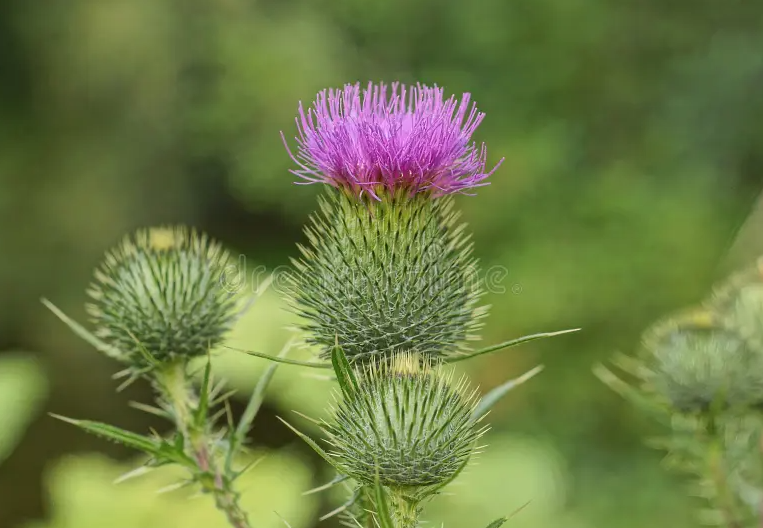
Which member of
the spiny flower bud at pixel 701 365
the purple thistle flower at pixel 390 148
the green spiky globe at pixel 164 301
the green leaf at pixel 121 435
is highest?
the purple thistle flower at pixel 390 148

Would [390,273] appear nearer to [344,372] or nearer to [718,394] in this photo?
[344,372]

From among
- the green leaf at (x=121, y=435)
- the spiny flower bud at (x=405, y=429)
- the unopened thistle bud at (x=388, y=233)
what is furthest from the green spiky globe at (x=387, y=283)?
the green leaf at (x=121, y=435)

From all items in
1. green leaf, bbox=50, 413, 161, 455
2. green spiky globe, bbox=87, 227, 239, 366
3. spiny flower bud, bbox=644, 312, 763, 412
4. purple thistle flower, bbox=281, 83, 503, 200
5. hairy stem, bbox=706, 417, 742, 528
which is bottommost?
A: hairy stem, bbox=706, 417, 742, 528

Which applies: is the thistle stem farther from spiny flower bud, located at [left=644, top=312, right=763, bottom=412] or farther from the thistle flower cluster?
spiny flower bud, located at [left=644, top=312, right=763, bottom=412]

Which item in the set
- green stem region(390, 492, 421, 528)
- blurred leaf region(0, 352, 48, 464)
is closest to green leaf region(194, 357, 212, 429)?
green stem region(390, 492, 421, 528)

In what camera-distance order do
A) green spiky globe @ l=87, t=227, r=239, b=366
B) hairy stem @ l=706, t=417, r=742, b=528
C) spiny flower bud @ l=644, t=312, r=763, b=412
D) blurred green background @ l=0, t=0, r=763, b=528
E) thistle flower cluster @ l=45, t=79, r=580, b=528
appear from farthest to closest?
blurred green background @ l=0, t=0, r=763, b=528
spiny flower bud @ l=644, t=312, r=763, b=412
green spiky globe @ l=87, t=227, r=239, b=366
hairy stem @ l=706, t=417, r=742, b=528
thistle flower cluster @ l=45, t=79, r=580, b=528

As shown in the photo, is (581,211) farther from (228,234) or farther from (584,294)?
(228,234)

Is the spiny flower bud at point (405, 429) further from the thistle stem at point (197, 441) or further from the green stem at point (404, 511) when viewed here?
the thistle stem at point (197, 441)
